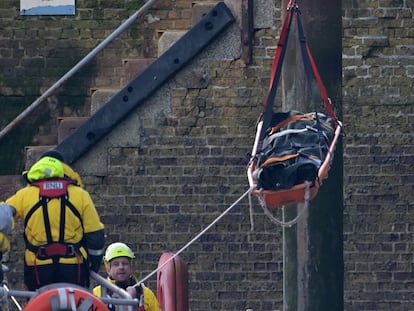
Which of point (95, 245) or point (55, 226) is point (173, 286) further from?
point (55, 226)

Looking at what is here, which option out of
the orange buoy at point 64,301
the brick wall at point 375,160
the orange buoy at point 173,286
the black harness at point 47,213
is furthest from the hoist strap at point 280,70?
the brick wall at point 375,160

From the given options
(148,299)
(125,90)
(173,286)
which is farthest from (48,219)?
(125,90)

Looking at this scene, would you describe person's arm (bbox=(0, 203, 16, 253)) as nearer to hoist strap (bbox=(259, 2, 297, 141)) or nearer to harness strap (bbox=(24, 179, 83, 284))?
harness strap (bbox=(24, 179, 83, 284))

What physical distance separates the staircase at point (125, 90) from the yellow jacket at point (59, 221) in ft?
13.7

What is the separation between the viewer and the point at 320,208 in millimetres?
13305

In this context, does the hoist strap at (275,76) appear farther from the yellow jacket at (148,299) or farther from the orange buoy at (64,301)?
the orange buoy at (64,301)

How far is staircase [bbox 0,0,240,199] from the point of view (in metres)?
16.5

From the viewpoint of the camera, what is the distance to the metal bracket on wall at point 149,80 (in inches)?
650

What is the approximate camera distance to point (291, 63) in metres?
13.4

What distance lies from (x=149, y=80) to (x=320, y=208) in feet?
12.3

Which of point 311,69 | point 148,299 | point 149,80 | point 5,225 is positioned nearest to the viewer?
point 5,225

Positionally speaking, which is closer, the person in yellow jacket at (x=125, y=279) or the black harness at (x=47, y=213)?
the black harness at (x=47, y=213)

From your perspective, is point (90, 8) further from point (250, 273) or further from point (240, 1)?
point (250, 273)

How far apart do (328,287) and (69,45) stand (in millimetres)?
6067
